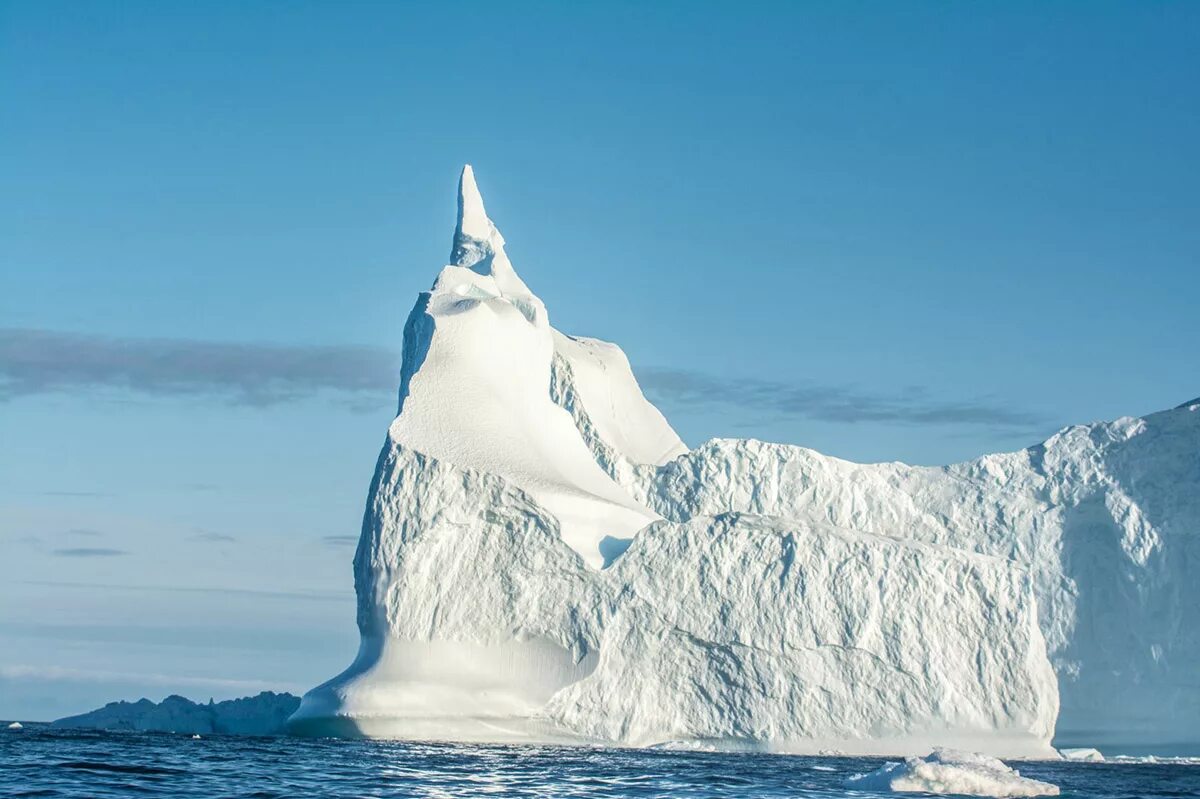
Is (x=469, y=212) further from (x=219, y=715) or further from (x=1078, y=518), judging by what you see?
(x=1078, y=518)

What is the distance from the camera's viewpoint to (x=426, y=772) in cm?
2166

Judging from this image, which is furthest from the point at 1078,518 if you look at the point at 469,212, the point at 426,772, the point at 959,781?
the point at 426,772

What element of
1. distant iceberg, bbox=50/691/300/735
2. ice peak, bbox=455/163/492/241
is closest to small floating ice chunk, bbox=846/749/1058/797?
distant iceberg, bbox=50/691/300/735

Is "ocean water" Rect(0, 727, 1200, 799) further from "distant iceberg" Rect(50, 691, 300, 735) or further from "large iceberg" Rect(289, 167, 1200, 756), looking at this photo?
"distant iceberg" Rect(50, 691, 300, 735)

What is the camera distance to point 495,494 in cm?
3244

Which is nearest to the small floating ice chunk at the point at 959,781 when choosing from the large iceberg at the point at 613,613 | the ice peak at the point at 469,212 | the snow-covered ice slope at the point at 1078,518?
the large iceberg at the point at 613,613

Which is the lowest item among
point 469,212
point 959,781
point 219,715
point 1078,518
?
point 959,781

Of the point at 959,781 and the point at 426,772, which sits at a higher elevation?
the point at 426,772

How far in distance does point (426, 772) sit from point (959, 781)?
718 centimetres

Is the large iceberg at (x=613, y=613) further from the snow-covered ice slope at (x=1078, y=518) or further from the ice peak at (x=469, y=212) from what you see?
the ice peak at (x=469, y=212)

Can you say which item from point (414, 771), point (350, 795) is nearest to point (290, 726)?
point (414, 771)

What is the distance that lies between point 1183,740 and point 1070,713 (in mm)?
2681

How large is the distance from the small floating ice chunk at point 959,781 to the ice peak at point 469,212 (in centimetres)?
2679

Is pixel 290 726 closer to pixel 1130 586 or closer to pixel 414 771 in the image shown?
pixel 414 771
